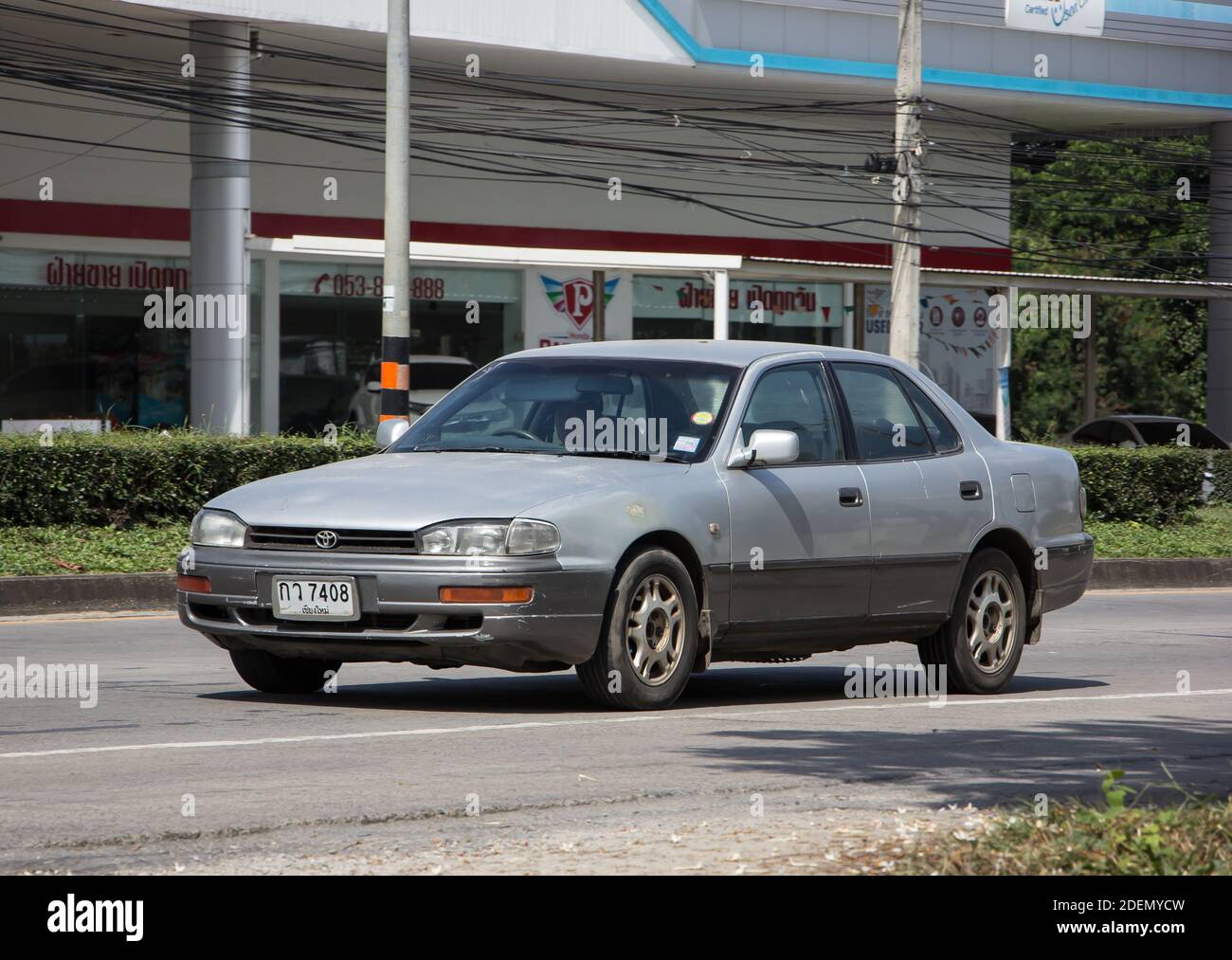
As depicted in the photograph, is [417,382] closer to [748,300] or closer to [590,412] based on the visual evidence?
[748,300]

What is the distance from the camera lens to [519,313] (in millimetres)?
33375

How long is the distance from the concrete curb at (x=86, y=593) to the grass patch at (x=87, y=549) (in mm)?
279

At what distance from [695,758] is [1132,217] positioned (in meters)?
49.8

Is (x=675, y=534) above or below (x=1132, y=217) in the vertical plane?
below

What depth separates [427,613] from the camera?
8.10 m

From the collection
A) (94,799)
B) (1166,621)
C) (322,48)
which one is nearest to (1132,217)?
(322,48)

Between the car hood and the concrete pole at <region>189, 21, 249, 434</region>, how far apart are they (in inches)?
723

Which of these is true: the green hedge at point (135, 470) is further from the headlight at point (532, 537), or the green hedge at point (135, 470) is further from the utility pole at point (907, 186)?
the headlight at point (532, 537)

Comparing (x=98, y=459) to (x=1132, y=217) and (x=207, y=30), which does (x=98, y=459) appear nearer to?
(x=207, y=30)

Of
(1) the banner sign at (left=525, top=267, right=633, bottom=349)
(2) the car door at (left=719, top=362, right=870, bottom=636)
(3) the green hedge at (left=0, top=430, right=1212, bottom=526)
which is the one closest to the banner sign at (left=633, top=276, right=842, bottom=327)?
(1) the banner sign at (left=525, top=267, right=633, bottom=349)

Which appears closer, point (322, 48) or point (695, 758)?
point (695, 758)

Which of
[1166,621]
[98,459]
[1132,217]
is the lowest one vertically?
[1166,621]

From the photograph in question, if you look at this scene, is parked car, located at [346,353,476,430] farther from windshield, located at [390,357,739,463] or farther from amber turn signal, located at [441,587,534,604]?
amber turn signal, located at [441,587,534,604]

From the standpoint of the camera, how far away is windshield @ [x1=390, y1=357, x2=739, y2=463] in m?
9.05
